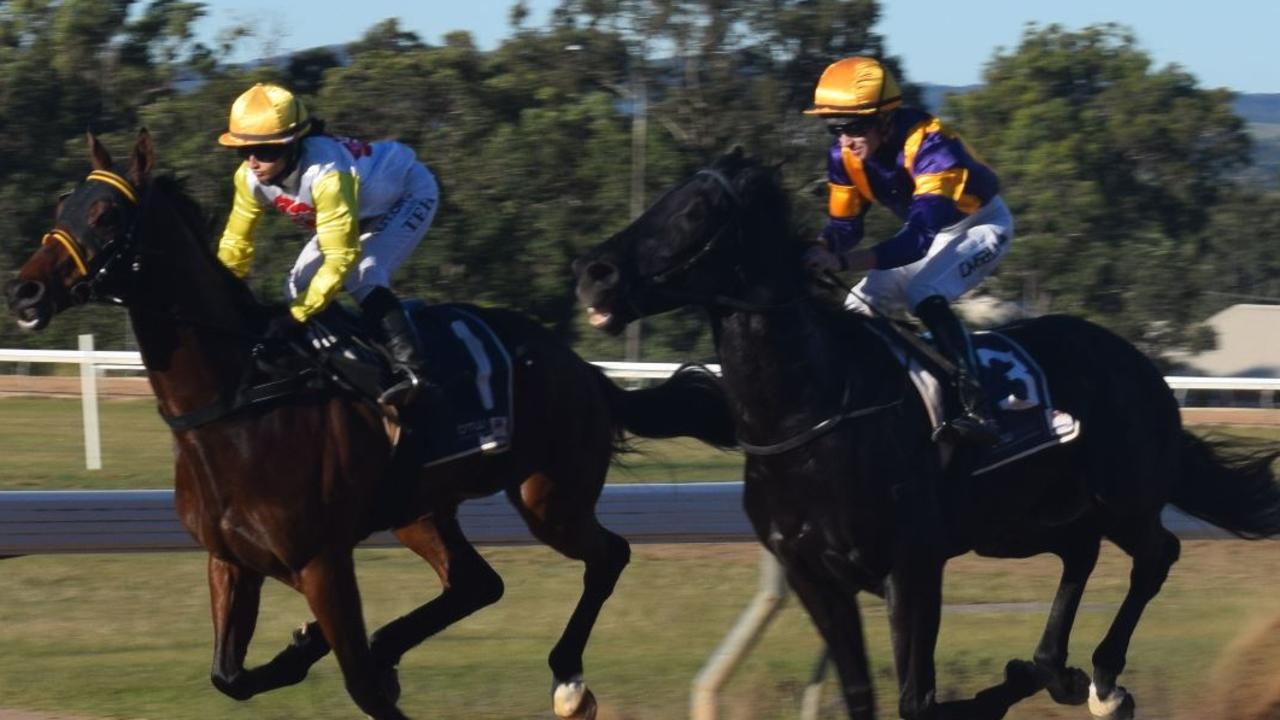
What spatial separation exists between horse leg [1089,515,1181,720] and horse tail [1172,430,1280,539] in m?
0.32

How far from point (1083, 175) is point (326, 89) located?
10732 millimetres

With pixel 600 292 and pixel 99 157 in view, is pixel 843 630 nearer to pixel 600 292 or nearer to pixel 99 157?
pixel 600 292

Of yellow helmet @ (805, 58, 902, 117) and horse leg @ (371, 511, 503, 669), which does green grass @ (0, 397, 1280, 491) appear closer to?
horse leg @ (371, 511, 503, 669)

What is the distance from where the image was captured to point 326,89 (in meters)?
26.1

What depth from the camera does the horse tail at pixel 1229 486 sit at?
274 inches

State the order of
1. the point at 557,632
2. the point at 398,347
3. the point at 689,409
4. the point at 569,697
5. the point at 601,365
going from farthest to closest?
the point at 601,365 → the point at 557,632 → the point at 689,409 → the point at 569,697 → the point at 398,347

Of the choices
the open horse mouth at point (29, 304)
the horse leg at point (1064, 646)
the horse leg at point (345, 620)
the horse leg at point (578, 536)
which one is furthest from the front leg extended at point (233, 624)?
the horse leg at point (1064, 646)

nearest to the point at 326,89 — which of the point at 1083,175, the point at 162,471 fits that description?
the point at 1083,175

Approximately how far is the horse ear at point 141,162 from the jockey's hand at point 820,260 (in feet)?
5.97

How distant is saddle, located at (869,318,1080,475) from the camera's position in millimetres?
5613

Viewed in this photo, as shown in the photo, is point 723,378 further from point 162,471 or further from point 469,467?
point 162,471

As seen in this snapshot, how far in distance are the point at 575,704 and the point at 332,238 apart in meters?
1.67

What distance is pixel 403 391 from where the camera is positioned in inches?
227

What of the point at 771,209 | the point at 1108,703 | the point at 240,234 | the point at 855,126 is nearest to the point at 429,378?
the point at 240,234
